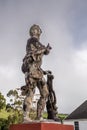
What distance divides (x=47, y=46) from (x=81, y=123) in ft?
136

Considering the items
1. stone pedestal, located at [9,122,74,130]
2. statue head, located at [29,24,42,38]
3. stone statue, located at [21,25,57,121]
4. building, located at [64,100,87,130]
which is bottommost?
stone pedestal, located at [9,122,74,130]

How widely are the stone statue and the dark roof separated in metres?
40.8

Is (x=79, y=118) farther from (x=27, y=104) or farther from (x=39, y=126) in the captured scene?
(x=39, y=126)

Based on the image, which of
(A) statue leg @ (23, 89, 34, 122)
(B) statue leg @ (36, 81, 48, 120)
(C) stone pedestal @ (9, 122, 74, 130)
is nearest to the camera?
(C) stone pedestal @ (9, 122, 74, 130)

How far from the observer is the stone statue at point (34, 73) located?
297 inches

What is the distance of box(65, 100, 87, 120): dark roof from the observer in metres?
48.6

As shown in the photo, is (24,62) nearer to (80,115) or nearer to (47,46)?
(47,46)

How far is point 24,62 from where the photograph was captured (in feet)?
25.7

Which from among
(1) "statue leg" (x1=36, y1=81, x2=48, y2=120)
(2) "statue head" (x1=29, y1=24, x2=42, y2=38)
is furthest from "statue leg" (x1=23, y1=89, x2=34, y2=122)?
(2) "statue head" (x1=29, y1=24, x2=42, y2=38)

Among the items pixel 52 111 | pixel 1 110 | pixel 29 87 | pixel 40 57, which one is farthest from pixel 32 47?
pixel 1 110

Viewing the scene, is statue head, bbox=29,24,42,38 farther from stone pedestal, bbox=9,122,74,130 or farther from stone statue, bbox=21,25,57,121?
stone pedestal, bbox=9,122,74,130

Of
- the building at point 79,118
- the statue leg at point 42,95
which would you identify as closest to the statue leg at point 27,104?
the statue leg at point 42,95

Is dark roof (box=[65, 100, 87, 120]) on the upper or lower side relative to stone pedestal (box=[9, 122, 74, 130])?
upper

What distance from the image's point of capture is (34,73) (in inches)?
303
